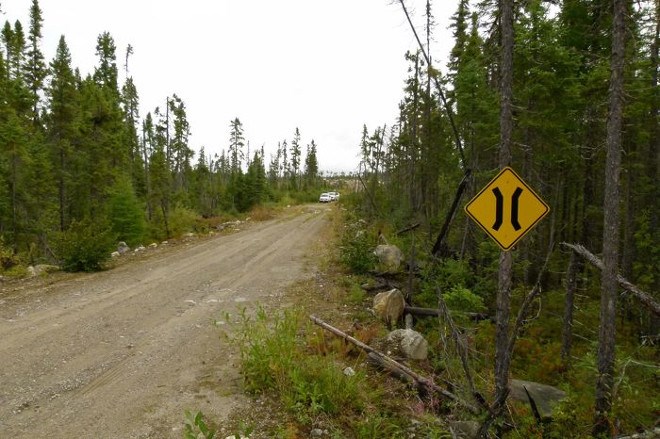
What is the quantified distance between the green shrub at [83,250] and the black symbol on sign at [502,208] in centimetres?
1134

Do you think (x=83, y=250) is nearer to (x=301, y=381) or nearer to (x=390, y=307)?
(x=390, y=307)

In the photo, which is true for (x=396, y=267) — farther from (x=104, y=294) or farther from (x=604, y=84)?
(x=104, y=294)

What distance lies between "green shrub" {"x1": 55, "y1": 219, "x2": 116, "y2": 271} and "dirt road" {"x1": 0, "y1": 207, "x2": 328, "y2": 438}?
0.59m

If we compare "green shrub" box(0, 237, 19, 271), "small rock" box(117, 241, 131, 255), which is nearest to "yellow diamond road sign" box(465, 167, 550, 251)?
"green shrub" box(0, 237, 19, 271)

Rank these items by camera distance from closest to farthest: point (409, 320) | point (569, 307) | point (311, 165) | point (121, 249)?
point (569, 307) → point (409, 320) → point (121, 249) → point (311, 165)

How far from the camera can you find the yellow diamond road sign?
13.9ft

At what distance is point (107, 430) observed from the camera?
4.04 meters

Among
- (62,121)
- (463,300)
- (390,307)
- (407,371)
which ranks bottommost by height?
(407,371)

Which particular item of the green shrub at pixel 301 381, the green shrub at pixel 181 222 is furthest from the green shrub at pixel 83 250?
the green shrub at pixel 181 222

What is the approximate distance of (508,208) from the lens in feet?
14.2

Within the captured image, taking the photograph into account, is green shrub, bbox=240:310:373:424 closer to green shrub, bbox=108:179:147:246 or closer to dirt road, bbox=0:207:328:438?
dirt road, bbox=0:207:328:438

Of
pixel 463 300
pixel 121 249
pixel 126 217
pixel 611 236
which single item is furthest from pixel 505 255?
pixel 126 217

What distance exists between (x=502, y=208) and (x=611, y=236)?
1.94m

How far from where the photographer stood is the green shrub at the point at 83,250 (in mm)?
11164
